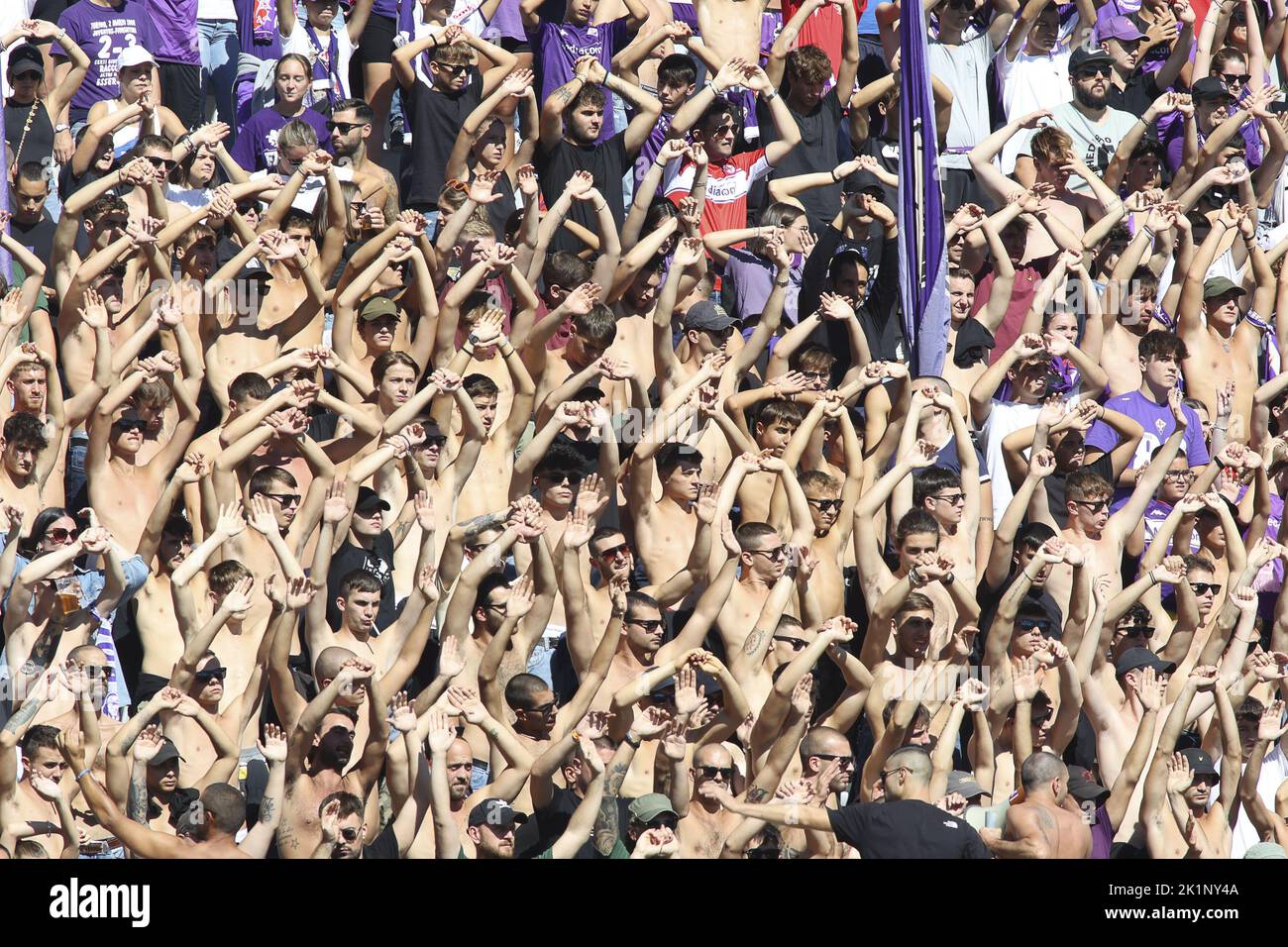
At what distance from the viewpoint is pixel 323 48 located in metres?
14.1

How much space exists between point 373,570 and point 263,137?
2.72 meters

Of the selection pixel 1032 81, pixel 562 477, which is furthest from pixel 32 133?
pixel 1032 81

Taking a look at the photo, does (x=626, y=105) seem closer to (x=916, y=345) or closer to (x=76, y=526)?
(x=916, y=345)

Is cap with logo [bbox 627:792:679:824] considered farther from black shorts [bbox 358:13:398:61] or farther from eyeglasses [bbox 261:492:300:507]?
black shorts [bbox 358:13:398:61]

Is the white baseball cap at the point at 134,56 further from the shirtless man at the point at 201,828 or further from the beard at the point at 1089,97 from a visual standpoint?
the beard at the point at 1089,97

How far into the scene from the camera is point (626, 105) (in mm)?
14828

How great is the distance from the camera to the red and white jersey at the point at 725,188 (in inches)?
553

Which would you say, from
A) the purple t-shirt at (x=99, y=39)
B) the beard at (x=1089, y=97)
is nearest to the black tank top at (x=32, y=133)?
the purple t-shirt at (x=99, y=39)

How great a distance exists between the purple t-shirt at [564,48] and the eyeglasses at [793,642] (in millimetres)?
3225

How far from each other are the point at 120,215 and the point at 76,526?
1.75 meters

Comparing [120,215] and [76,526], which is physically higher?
[120,215]

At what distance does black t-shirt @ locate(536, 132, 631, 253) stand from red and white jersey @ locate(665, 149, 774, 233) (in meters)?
0.38
